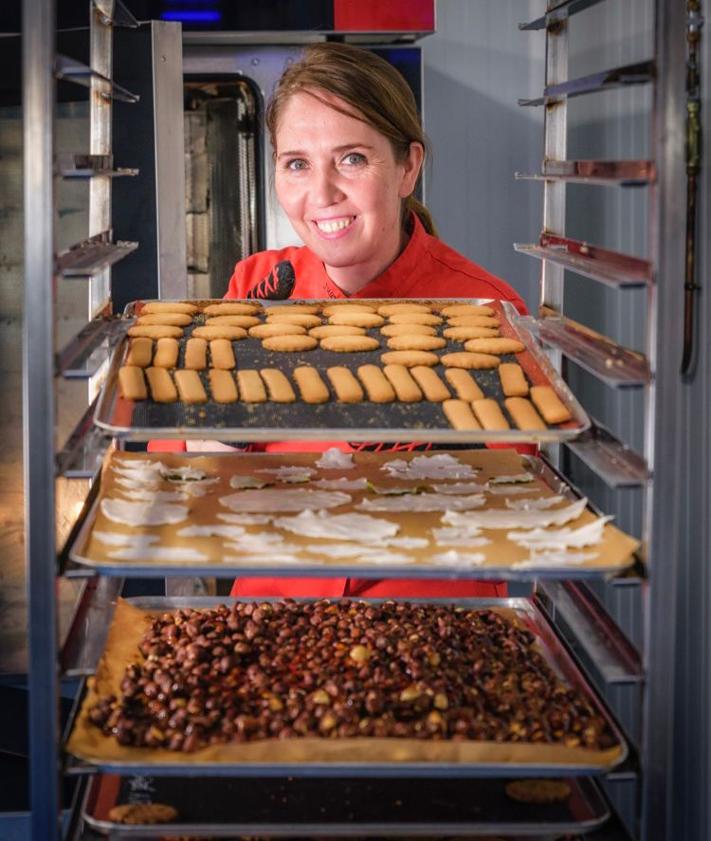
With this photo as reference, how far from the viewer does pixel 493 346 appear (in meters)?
1.93

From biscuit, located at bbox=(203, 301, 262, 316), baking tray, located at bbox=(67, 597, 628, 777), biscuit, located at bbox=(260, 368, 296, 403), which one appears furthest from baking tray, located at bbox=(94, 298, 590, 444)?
baking tray, located at bbox=(67, 597, 628, 777)

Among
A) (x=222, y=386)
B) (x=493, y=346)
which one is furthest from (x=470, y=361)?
(x=222, y=386)

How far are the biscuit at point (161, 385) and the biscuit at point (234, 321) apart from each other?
0.25m

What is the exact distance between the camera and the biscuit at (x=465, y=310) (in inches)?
83.7

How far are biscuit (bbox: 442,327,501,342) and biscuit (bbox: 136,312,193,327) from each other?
45 cm

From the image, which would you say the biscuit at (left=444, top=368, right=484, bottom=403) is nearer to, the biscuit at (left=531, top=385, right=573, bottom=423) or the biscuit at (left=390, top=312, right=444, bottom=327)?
the biscuit at (left=531, top=385, right=573, bottom=423)

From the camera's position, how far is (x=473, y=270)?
2.59 metres

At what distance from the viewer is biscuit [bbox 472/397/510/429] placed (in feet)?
5.33

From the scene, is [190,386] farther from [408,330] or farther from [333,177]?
[333,177]

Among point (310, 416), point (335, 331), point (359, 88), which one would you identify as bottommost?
point (310, 416)

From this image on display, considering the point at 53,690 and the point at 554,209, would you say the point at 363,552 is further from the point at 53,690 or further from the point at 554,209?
the point at 554,209

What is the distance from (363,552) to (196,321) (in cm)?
68

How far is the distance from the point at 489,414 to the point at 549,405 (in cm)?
10

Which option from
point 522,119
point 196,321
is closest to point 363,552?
point 196,321
